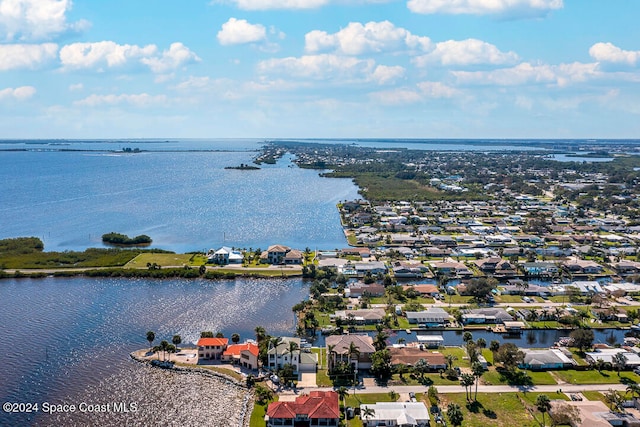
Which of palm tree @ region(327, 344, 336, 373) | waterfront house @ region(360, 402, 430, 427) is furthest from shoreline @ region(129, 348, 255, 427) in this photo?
waterfront house @ region(360, 402, 430, 427)

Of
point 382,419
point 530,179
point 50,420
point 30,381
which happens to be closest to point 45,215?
point 30,381

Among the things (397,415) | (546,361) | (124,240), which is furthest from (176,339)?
(124,240)

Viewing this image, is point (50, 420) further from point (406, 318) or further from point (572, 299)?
Result: point (572, 299)

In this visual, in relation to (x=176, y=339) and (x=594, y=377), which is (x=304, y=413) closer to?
(x=176, y=339)

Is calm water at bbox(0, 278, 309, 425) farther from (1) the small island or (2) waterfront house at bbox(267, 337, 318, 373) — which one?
(1) the small island

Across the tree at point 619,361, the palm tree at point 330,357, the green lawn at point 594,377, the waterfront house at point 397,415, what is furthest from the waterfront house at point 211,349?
the tree at point 619,361

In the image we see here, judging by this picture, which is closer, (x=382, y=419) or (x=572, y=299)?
(x=382, y=419)
